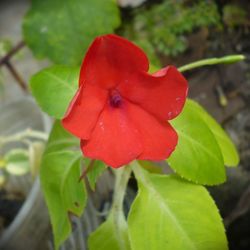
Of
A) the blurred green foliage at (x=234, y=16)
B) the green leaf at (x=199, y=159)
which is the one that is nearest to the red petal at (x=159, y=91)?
the green leaf at (x=199, y=159)

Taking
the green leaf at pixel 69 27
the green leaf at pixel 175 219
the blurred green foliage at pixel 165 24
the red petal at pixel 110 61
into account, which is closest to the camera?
the red petal at pixel 110 61

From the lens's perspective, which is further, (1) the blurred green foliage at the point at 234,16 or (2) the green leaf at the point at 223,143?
(1) the blurred green foliage at the point at 234,16

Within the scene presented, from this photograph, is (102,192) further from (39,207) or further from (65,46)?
(65,46)

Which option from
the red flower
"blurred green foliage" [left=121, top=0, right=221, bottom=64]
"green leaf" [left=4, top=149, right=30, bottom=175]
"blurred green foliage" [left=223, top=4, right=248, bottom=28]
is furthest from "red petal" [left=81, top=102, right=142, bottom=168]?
"blurred green foliage" [left=223, top=4, right=248, bottom=28]

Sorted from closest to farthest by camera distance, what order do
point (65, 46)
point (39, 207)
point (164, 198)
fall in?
point (164, 198), point (39, 207), point (65, 46)

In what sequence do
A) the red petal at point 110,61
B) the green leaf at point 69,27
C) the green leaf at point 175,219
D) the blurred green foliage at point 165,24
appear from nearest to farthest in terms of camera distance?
the red petal at point 110,61
the green leaf at point 175,219
the green leaf at point 69,27
the blurred green foliage at point 165,24

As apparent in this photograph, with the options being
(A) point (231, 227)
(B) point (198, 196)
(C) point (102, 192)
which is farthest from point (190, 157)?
(A) point (231, 227)

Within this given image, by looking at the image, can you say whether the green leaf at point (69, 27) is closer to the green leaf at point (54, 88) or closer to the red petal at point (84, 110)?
the green leaf at point (54, 88)

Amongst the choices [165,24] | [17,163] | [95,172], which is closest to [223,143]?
[95,172]
